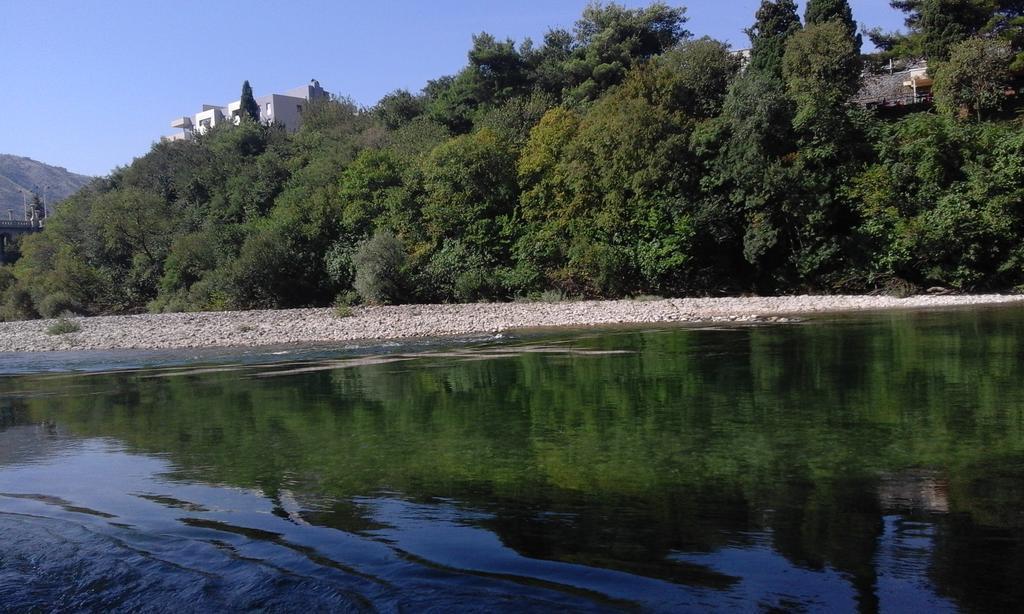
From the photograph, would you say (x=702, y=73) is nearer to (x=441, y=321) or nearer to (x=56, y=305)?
(x=441, y=321)

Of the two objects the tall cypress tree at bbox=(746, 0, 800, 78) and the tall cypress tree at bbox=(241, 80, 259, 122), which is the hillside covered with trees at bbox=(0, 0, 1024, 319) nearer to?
the tall cypress tree at bbox=(746, 0, 800, 78)

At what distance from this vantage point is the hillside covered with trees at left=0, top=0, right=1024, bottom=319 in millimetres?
32969

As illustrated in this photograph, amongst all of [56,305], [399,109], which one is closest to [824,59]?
[399,109]

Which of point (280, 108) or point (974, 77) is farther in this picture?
point (280, 108)

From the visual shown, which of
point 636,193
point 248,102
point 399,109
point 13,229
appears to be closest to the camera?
point 636,193

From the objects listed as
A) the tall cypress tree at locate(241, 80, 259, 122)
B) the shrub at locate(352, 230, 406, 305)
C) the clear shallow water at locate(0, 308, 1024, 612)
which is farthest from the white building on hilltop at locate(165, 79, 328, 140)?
the clear shallow water at locate(0, 308, 1024, 612)

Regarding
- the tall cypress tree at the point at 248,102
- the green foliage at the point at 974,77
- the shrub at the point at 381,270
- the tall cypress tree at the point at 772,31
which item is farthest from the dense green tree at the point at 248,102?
the green foliage at the point at 974,77

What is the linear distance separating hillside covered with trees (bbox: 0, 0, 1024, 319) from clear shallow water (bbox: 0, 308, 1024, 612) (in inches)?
841

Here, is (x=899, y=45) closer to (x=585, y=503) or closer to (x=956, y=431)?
(x=956, y=431)

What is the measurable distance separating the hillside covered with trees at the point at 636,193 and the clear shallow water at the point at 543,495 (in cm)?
2137

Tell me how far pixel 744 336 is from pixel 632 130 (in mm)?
18214

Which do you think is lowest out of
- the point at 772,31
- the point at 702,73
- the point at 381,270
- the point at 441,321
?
the point at 441,321

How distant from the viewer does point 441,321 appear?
Answer: 3008cm

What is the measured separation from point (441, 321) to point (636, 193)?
40.7 feet
